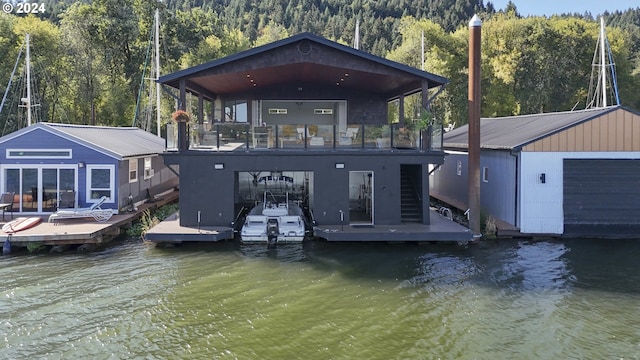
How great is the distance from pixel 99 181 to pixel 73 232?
3.31 meters

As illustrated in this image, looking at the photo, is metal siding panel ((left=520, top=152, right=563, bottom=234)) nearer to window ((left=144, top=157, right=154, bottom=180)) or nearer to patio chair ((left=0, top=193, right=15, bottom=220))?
window ((left=144, top=157, right=154, bottom=180))

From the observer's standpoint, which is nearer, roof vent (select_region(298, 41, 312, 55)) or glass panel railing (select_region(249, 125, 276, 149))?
glass panel railing (select_region(249, 125, 276, 149))

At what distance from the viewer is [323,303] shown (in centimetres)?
1018

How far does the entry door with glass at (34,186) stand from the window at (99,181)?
23.4 inches

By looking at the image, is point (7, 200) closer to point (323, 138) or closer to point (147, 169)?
point (147, 169)

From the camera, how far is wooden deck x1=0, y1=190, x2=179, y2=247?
13.6m

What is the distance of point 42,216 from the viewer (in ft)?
53.9

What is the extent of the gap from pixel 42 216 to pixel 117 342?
32.7 ft

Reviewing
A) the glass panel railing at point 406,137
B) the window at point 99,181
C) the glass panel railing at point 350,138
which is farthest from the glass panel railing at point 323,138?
the window at point 99,181

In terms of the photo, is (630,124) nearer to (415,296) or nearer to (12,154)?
(415,296)

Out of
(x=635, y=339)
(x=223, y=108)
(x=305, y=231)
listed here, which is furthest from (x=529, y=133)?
(x=223, y=108)

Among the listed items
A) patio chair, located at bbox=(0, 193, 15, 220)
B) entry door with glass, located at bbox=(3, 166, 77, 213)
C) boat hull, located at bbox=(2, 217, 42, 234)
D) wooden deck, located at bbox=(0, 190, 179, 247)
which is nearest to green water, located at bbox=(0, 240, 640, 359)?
wooden deck, located at bbox=(0, 190, 179, 247)

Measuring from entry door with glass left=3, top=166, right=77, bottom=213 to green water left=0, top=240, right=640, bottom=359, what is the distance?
3466 mm

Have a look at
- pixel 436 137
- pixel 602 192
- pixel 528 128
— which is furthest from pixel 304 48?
pixel 602 192
